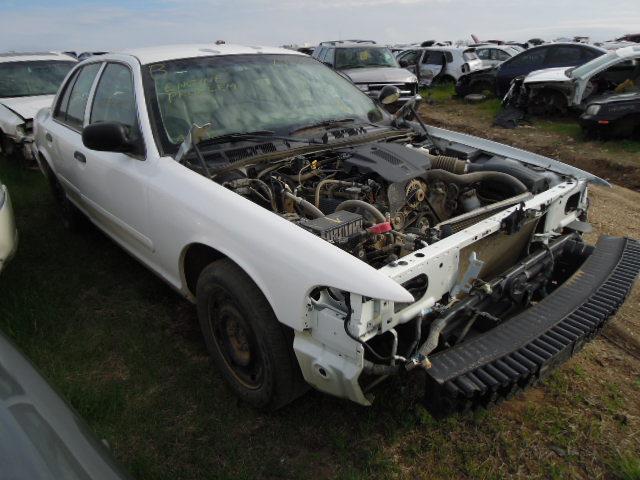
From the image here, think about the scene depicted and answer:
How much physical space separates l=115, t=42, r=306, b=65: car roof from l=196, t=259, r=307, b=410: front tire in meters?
1.61

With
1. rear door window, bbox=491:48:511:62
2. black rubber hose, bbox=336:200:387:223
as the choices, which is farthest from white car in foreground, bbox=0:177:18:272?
rear door window, bbox=491:48:511:62

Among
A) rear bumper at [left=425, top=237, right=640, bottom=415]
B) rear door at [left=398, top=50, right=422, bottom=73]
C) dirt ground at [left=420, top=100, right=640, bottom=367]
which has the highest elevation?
rear door at [left=398, top=50, right=422, bottom=73]

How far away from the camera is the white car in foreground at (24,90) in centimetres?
657

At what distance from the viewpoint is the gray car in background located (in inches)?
405

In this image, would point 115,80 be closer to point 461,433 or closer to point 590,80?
point 461,433

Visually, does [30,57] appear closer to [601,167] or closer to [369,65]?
[369,65]

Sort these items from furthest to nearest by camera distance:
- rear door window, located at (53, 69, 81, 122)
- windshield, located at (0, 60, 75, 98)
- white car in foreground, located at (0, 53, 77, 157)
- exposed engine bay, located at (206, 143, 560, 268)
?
A: windshield, located at (0, 60, 75, 98) < white car in foreground, located at (0, 53, 77, 157) < rear door window, located at (53, 69, 81, 122) < exposed engine bay, located at (206, 143, 560, 268)

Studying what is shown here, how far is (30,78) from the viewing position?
765 centimetres

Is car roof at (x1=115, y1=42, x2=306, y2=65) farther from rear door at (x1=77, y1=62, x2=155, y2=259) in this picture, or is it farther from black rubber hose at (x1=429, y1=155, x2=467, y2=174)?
black rubber hose at (x1=429, y1=155, x2=467, y2=174)

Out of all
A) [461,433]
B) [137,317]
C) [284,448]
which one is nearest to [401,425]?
[461,433]

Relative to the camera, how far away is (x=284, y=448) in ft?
7.67

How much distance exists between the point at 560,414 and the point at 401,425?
2.76 ft

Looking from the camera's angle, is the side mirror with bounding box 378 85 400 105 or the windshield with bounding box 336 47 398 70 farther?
the windshield with bounding box 336 47 398 70

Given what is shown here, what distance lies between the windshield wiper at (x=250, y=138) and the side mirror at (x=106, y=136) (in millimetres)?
423
